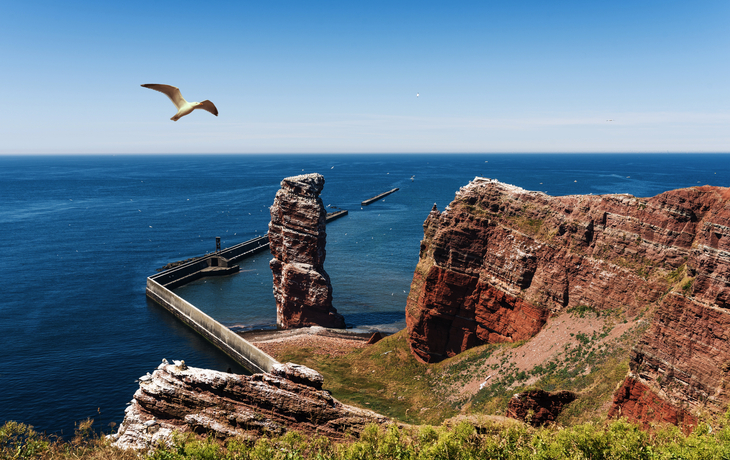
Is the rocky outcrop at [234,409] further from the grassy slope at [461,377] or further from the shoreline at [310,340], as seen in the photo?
the shoreline at [310,340]

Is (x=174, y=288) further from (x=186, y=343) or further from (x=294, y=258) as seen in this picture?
(x=294, y=258)

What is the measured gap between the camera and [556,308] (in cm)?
3550

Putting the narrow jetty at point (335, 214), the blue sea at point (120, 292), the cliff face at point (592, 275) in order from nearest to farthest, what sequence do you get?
the cliff face at point (592, 275)
the blue sea at point (120, 292)
the narrow jetty at point (335, 214)

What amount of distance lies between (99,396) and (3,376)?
1290cm

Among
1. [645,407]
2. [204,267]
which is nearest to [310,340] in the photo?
[645,407]

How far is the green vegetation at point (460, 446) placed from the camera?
1738cm

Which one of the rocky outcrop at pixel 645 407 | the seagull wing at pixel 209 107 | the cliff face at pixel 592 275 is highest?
the seagull wing at pixel 209 107

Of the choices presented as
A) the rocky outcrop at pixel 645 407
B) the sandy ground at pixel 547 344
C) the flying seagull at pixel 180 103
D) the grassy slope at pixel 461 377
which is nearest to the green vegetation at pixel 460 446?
the rocky outcrop at pixel 645 407

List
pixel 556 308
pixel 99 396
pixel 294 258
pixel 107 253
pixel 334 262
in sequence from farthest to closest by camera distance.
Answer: pixel 107 253 → pixel 334 262 → pixel 294 258 → pixel 99 396 → pixel 556 308

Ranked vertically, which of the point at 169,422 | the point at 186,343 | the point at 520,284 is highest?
the point at 520,284

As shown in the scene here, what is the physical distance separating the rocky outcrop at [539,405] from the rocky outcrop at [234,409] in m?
9.05

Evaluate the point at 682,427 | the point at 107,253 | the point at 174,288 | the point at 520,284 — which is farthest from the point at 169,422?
the point at 107,253

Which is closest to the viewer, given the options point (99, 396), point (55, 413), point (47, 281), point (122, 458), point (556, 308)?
point (122, 458)

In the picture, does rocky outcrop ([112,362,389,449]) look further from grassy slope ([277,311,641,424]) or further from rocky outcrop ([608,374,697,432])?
grassy slope ([277,311,641,424])
